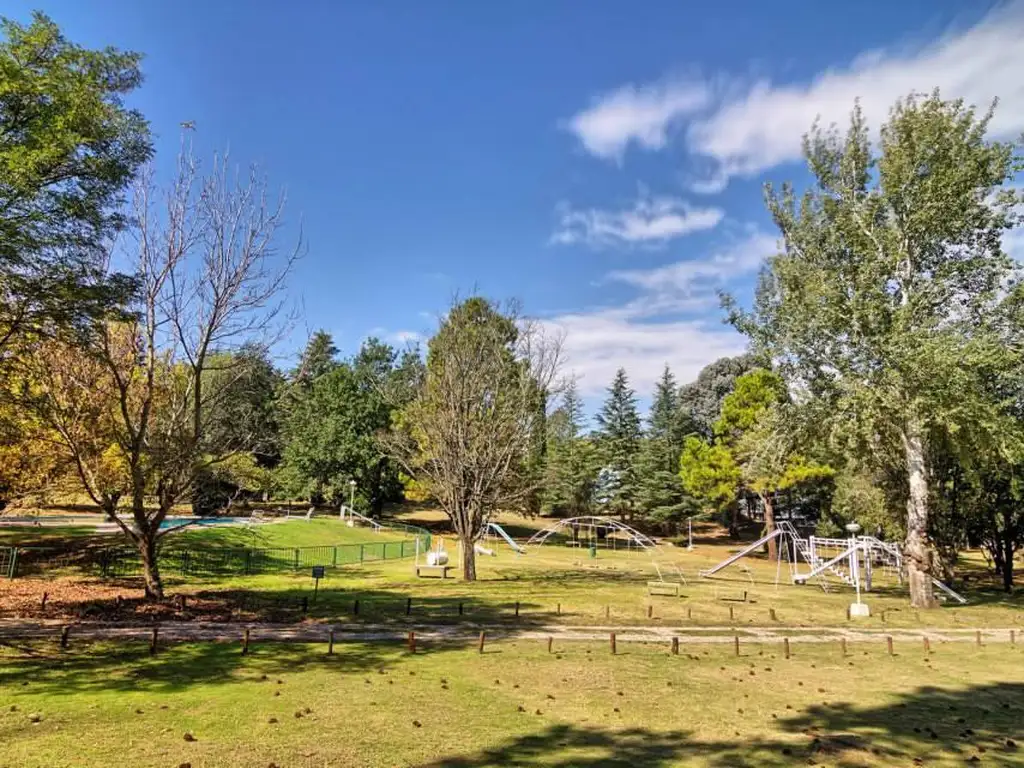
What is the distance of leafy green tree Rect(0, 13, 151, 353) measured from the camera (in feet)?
38.9

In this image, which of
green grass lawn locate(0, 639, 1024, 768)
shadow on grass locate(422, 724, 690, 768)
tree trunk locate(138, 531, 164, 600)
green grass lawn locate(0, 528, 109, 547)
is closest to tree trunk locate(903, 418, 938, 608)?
green grass lawn locate(0, 639, 1024, 768)

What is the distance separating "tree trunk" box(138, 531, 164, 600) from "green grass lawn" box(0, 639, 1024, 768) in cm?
592

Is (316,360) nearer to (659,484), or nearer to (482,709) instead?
(482,709)

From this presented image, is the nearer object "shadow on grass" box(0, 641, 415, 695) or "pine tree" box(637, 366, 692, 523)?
"shadow on grass" box(0, 641, 415, 695)

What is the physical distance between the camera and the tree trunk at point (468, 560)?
27.4 metres

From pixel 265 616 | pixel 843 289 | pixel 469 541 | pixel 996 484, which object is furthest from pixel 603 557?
pixel 265 616

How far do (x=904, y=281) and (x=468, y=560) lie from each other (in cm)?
2022

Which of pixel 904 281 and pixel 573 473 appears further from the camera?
pixel 573 473

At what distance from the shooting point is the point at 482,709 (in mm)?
9281

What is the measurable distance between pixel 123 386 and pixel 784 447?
2286 cm

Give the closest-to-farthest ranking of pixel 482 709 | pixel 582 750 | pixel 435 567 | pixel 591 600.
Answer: pixel 582 750, pixel 482 709, pixel 591 600, pixel 435 567

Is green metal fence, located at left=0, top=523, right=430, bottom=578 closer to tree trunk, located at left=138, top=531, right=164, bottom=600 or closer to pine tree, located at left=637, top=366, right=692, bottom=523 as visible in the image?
tree trunk, located at left=138, top=531, right=164, bottom=600

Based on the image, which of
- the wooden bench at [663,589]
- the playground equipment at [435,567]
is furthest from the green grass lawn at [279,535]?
the wooden bench at [663,589]

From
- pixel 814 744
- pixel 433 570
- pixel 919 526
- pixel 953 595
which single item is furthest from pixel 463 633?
pixel 953 595
